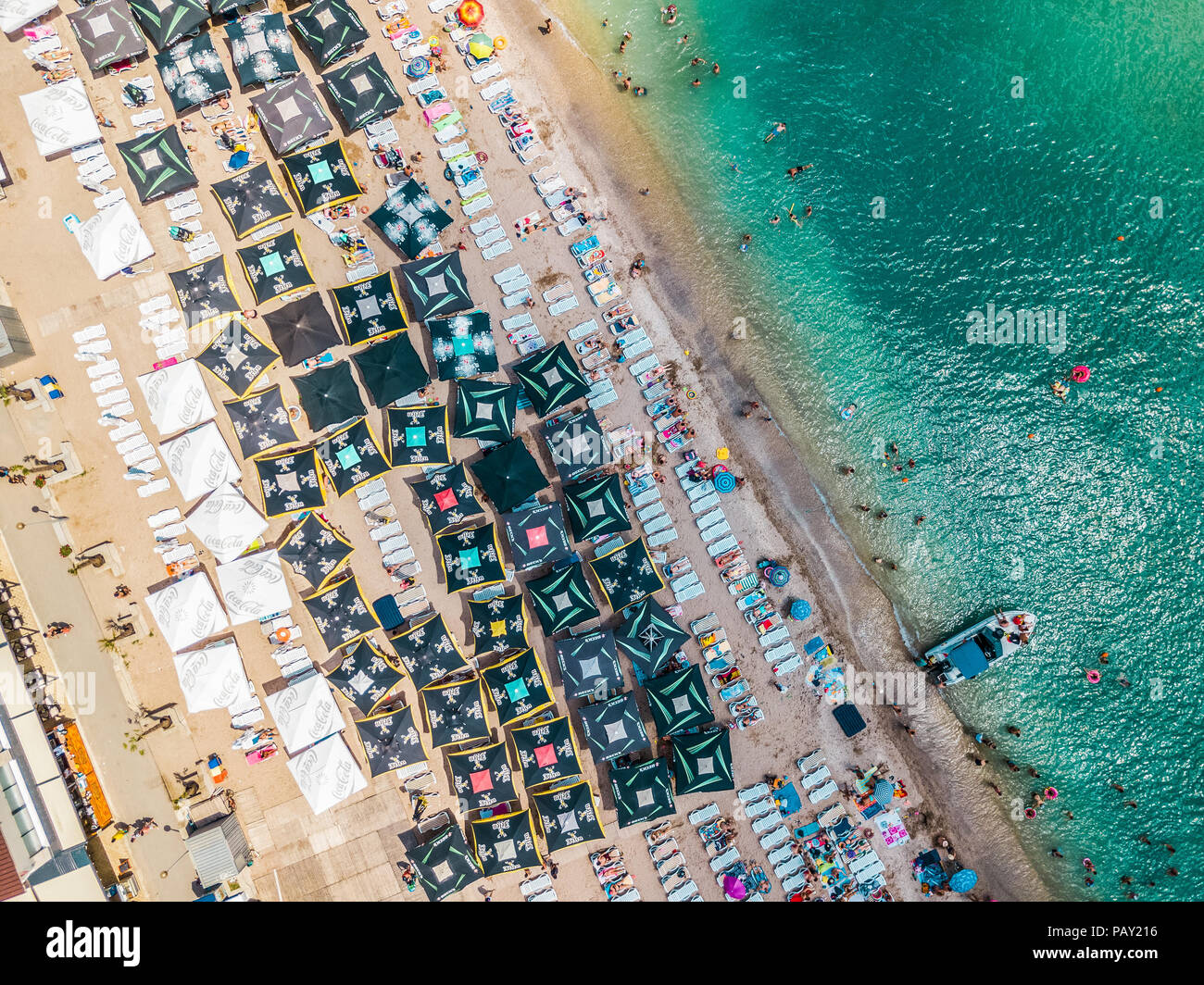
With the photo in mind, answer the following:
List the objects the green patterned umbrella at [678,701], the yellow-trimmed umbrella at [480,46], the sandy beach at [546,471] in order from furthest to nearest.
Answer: the yellow-trimmed umbrella at [480,46]
the sandy beach at [546,471]
the green patterned umbrella at [678,701]

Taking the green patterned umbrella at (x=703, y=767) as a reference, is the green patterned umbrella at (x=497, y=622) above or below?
above

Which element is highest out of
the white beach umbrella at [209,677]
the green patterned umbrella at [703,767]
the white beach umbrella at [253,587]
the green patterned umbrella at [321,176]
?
the green patterned umbrella at [321,176]

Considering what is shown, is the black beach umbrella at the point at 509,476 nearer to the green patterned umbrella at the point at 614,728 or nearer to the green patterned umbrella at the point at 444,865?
the green patterned umbrella at the point at 614,728

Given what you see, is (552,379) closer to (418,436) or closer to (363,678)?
(418,436)

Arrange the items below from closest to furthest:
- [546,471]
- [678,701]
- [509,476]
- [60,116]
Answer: [509,476], [60,116], [678,701], [546,471]

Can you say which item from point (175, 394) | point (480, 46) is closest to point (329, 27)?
point (480, 46)

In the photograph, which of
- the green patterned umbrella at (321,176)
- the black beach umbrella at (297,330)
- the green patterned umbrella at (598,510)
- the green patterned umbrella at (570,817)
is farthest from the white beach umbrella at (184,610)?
the green patterned umbrella at (321,176)

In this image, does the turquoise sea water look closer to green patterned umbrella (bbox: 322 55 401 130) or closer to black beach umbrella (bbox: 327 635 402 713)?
green patterned umbrella (bbox: 322 55 401 130)

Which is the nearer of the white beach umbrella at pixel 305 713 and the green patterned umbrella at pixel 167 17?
the white beach umbrella at pixel 305 713
